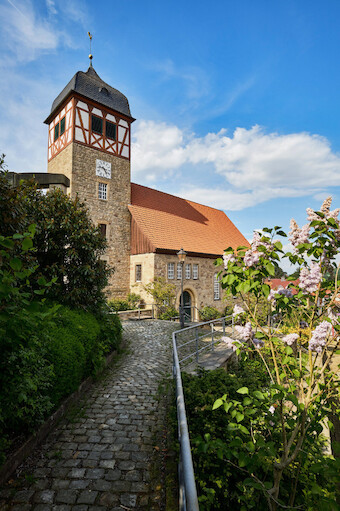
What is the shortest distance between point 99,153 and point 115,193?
2.84m

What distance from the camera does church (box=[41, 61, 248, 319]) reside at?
17.7 meters

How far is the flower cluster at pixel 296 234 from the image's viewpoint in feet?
8.57

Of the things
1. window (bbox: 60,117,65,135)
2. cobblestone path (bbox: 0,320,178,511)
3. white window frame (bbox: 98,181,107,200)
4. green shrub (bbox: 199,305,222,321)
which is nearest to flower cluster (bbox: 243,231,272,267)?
cobblestone path (bbox: 0,320,178,511)

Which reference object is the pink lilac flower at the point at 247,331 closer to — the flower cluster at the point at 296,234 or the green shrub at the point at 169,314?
the flower cluster at the point at 296,234

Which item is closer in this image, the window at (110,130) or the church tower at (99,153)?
the church tower at (99,153)

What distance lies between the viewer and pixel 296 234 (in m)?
2.71

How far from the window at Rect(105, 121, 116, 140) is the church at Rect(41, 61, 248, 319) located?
0.07 meters

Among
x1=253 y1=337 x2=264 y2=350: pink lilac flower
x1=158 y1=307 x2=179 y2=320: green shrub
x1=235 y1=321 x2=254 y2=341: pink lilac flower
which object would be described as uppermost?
x1=235 y1=321 x2=254 y2=341: pink lilac flower

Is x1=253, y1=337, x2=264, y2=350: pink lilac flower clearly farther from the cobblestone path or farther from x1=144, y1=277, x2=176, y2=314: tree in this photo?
x1=144, y1=277, x2=176, y2=314: tree

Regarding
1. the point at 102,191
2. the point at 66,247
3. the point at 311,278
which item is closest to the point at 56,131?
the point at 102,191

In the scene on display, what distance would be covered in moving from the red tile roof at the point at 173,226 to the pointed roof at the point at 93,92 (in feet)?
19.3

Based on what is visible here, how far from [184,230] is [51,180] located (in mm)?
10797

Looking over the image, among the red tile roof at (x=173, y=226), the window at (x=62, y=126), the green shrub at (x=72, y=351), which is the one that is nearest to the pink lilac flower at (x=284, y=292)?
the green shrub at (x=72, y=351)

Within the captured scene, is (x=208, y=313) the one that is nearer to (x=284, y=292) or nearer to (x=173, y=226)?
(x=173, y=226)
